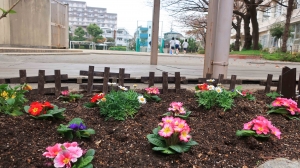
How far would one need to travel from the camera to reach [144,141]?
1.63 m

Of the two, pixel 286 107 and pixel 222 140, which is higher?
pixel 286 107

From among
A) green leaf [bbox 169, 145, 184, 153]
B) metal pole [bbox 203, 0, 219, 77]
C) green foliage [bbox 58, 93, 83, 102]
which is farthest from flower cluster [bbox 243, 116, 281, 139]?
metal pole [bbox 203, 0, 219, 77]

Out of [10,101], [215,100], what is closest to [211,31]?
[215,100]

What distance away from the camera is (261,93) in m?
2.98

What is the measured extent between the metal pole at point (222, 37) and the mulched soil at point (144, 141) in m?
1.16

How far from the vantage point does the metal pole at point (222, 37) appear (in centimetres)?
314

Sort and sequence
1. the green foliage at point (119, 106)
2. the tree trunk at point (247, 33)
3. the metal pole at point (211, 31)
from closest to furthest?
the green foliage at point (119, 106), the metal pole at point (211, 31), the tree trunk at point (247, 33)

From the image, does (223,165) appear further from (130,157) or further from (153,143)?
(130,157)

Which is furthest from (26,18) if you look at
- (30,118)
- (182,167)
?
(182,167)

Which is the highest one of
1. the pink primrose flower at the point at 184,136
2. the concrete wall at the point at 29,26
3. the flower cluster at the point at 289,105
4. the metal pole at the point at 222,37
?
the concrete wall at the point at 29,26

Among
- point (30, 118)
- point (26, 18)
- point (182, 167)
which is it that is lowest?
point (182, 167)

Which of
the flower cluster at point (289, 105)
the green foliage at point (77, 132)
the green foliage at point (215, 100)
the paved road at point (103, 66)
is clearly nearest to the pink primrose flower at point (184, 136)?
the green foliage at point (77, 132)

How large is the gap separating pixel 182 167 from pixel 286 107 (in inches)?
50.8

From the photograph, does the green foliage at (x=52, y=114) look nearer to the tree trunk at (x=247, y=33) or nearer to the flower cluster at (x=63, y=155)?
the flower cluster at (x=63, y=155)
